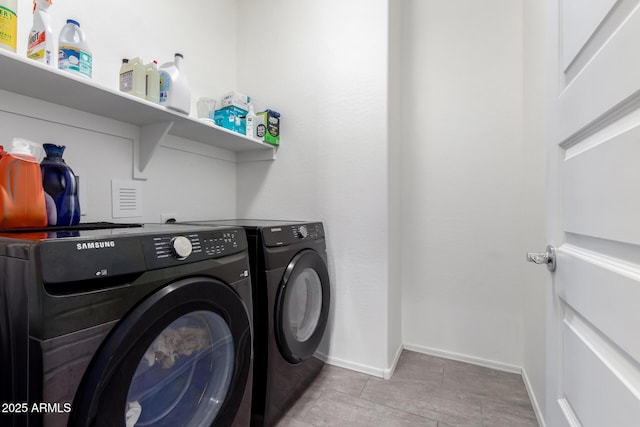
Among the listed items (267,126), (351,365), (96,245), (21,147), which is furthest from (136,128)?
(351,365)

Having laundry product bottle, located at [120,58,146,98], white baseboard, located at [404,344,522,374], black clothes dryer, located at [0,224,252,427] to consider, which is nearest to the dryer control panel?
black clothes dryer, located at [0,224,252,427]

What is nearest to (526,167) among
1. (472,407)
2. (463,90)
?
(463,90)

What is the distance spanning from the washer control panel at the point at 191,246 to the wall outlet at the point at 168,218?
0.88m

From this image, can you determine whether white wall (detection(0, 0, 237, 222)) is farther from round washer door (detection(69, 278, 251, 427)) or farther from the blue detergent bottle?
round washer door (detection(69, 278, 251, 427))

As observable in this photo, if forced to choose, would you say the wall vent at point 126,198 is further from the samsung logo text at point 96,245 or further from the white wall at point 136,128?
the samsung logo text at point 96,245

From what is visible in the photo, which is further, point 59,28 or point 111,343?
point 59,28

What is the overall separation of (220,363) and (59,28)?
5.14 feet

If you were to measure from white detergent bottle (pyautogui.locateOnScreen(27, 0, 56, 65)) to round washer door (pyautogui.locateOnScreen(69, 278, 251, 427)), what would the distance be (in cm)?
99

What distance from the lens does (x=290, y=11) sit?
206 cm

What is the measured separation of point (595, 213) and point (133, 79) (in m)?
1.70

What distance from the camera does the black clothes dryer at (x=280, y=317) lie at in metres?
1.25

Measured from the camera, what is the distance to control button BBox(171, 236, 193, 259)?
80 centimetres

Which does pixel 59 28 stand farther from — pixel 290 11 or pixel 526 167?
pixel 526 167

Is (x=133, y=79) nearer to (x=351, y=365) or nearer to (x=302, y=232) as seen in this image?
(x=302, y=232)
